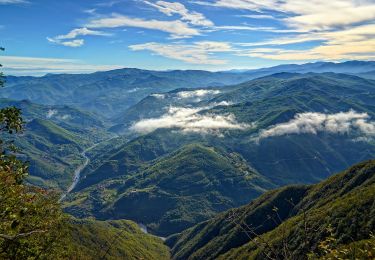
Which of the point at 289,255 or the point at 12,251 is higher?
the point at 289,255

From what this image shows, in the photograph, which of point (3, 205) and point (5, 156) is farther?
point (5, 156)

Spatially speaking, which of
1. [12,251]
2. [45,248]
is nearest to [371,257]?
[12,251]

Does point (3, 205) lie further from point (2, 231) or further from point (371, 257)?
point (371, 257)

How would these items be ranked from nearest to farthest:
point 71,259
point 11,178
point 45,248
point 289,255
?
point 289,255 < point 11,178 < point 45,248 < point 71,259

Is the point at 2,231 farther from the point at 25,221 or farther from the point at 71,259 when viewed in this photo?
the point at 71,259

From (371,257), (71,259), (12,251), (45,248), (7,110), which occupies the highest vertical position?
(7,110)

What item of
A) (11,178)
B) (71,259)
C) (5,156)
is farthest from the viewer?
(71,259)

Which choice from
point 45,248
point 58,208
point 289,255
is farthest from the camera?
point 58,208

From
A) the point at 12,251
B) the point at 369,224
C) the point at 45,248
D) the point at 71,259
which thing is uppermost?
the point at 12,251

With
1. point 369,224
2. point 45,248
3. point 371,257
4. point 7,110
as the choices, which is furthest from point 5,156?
point 369,224
